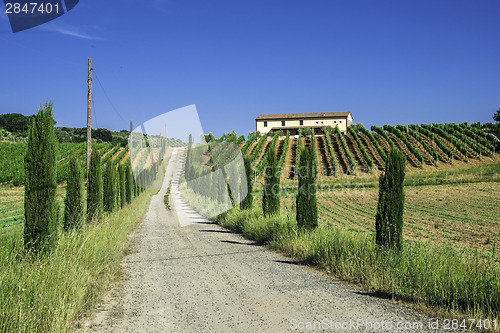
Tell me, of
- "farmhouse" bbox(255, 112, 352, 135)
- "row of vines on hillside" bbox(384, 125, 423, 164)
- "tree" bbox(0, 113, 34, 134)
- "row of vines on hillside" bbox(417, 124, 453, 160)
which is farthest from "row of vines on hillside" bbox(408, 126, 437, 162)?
"tree" bbox(0, 113, 34, 134)

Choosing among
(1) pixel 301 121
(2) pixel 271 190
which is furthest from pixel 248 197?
(1) pixel 301 121

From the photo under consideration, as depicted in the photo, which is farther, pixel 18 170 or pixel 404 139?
pixel 404 139

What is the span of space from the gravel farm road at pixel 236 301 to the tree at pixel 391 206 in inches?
54.3

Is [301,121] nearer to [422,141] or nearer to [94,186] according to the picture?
[422,141]

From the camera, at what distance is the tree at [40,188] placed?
607 cm

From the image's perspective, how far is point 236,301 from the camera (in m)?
5.25

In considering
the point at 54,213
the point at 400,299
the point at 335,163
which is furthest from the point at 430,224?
the point at 335,163

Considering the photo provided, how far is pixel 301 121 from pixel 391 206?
6949 cm

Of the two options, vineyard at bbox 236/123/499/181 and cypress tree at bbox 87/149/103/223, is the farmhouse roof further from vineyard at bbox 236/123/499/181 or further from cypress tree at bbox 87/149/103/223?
cypress tree at bbox 87/149/103/223

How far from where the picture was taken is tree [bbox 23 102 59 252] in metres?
6.07

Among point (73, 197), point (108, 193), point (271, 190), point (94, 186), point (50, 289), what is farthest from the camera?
point (108, 193)

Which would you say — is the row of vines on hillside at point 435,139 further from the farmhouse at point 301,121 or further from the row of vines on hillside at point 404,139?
the farmhouse at point 301,121

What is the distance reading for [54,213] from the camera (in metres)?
6.38

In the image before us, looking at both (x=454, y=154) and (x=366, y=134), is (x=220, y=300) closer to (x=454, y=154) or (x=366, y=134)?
(x=454, y=154)
